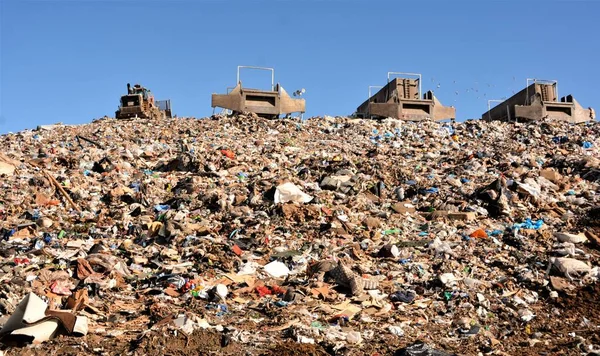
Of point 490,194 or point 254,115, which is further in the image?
point 254,115

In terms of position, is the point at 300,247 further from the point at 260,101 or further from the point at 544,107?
the point at 544,107

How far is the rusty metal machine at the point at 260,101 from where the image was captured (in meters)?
14.9

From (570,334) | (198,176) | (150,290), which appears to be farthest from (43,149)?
(570,334)

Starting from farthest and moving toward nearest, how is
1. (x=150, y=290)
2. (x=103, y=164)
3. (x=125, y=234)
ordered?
(x=103, y=164), (x=125, y=234), (x=150, y=290)

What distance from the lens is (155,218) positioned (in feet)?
24.6

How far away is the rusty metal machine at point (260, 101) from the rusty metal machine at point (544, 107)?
6.57 meters

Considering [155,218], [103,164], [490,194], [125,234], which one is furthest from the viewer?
[103,164]

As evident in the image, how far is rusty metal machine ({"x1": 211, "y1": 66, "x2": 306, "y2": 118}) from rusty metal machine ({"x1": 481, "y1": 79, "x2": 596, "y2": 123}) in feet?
21.6

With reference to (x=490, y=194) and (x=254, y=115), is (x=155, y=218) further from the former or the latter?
(x=254, y=115)

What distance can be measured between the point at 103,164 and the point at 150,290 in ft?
16.4

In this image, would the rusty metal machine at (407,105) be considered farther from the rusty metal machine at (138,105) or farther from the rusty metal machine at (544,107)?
the rusty metal machine at (138,105)

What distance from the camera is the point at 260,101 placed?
15289 millimetres

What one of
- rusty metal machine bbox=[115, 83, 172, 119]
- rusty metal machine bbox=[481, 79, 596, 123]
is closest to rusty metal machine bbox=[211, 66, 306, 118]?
rusty metal machine bbox=[115, 83, 172, 119]

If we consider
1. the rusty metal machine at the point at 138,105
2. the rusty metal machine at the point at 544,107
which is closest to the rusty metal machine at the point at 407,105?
the rusty metal machine at the point at 544,107
